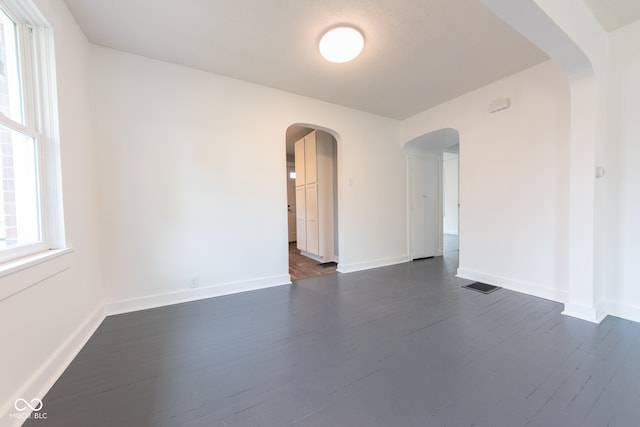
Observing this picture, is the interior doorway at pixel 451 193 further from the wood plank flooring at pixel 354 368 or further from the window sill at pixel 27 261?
the window sill at pixel 27 261

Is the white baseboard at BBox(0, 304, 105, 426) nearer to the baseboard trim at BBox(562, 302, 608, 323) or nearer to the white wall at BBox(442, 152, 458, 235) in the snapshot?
the baseboard trim at BBox(562, 302, 608, 323)

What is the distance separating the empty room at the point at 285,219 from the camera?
141 cm

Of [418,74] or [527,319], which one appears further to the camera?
[418,74]

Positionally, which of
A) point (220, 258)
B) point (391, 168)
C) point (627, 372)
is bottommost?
point (627, 372)

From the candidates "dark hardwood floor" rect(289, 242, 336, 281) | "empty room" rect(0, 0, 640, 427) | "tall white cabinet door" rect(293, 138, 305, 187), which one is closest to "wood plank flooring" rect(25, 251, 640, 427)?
"empty room" rect(0, 0, 640, 427)

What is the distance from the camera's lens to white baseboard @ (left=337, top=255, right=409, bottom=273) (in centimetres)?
402

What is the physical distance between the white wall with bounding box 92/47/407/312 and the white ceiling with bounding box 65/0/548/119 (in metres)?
0.28

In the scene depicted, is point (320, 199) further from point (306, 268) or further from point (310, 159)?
point (306, 268)

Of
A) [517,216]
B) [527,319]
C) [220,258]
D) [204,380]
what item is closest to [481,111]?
[517,216]

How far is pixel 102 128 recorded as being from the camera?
96.4 inches

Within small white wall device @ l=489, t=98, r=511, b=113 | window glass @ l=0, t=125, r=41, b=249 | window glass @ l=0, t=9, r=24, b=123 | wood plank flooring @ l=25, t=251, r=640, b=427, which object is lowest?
wood plank flooring @ l=25, t=251, r=640, b=427

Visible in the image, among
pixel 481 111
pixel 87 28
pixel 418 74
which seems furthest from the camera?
pixel 481 111

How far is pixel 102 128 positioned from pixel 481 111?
4614 mm

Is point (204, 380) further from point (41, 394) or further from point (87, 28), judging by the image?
point (87, 28)
